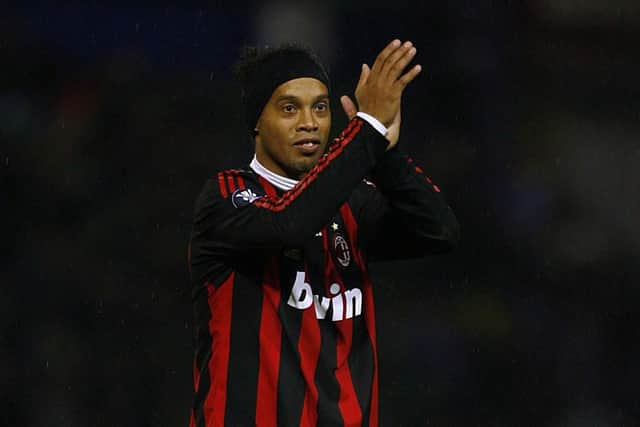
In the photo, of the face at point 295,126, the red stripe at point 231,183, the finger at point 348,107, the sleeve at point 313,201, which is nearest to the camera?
the sleeve at point 313,201

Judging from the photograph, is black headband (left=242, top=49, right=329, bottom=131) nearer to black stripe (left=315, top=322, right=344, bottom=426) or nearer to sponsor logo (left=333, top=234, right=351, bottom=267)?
sponsor logo (left=333, top=234, right=351, bottom=267)

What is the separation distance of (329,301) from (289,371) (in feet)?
0.66

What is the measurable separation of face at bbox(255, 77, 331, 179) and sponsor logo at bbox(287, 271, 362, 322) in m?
0.29

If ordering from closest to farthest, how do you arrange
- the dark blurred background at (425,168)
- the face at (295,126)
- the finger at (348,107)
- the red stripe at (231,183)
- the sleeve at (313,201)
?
the sleeve at (313,201) → the finger at (348,107) → the red stripe at (231,183) → the face at (295,126) → the dark blurred background at (425,168)

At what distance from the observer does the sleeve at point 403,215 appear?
2346 mm

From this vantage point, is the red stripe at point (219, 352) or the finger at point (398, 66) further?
the red stripe at point (219, 352)

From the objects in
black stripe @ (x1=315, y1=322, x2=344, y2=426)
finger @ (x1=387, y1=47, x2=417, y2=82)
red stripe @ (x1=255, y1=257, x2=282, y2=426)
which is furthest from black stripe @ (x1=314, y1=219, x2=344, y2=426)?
finger @ (x1=387, y1=47, x2=417, y2=82)

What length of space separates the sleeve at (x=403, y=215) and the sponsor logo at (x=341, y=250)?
0.07 m

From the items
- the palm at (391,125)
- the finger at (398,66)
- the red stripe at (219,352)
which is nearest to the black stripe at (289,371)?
the red stripe at (219,352)

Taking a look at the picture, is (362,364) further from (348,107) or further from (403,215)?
(348,107)

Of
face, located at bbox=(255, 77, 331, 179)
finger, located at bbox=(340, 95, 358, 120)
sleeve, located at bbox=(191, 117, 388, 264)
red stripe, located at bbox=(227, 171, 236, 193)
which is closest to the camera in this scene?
sleeve, located at bbox=(191, 117, 388, 264)

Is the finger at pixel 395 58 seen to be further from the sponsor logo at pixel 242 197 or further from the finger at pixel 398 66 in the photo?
the sponsor logo at pixel 242 197

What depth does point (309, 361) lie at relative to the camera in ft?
7.73

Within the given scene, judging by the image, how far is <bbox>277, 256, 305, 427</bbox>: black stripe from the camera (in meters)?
2.34
